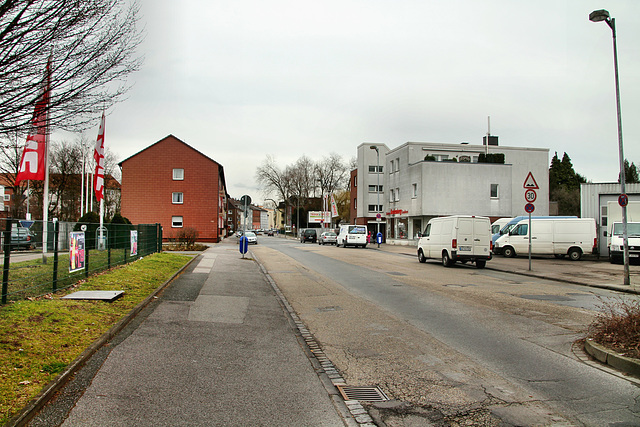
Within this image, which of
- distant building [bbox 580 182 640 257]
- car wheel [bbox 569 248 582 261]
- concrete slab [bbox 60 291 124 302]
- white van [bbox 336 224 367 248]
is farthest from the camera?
white van [bbox 336 224 367 248]

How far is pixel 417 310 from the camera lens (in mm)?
10234

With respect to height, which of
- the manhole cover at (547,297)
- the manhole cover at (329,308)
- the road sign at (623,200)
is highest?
the road sign at (623,200)

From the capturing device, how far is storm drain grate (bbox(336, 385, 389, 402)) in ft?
16.2

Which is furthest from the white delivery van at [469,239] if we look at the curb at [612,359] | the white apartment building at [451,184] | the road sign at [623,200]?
the white apartment building at [451,184]

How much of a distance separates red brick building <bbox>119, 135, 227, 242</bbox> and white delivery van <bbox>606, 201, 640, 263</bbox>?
130ft

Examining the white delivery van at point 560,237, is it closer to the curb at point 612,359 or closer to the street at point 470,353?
the street at point 470,353

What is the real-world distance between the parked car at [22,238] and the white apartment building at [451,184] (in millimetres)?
37148

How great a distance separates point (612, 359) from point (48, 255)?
375 inches

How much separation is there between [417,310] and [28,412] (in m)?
7.67

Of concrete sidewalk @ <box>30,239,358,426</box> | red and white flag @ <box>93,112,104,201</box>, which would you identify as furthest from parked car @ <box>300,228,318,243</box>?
concrete sidewalk @ <box>30,239,358,426</box>

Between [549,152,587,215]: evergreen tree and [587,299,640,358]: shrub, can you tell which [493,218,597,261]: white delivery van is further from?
[549,152,587,215]: evergreen tree

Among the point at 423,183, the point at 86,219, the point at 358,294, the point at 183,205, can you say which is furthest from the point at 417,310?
the point at 183,205

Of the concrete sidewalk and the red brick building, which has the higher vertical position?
the red brick building

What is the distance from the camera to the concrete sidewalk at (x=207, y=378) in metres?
4.23
